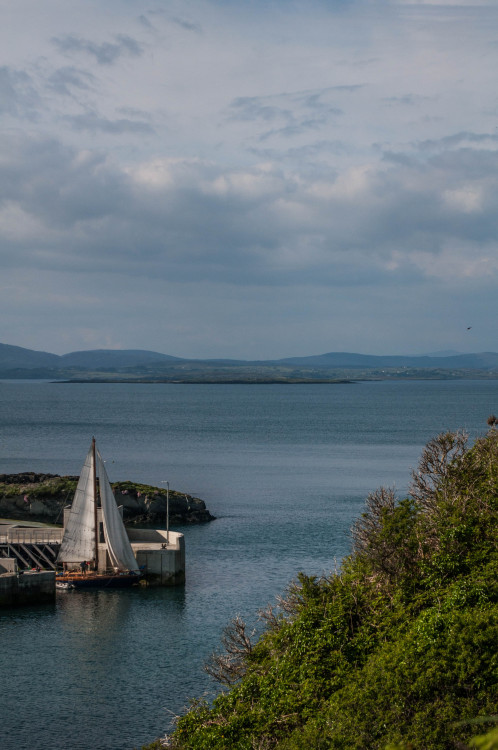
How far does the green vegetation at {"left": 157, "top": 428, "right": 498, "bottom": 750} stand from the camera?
21.4 m

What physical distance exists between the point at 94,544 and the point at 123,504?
24.6 m

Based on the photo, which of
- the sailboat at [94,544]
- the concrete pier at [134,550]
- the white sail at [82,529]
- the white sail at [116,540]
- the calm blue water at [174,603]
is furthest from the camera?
the white sail at [82,529]

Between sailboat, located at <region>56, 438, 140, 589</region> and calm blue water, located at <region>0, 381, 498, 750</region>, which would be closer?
calm blue water, located at <region>0, 381, 498, 750</region>

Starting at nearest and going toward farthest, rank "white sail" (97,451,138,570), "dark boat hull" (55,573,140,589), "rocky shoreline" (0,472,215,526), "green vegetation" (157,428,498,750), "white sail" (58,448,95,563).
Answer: "green vegetation" (157,428,498,750) < "dark boat hull" (55,573,140,589) < "white sail" (97,451,138,570) < "white sail" (58,448,95,563) < "rocky shoreline" (0,472,215,526)

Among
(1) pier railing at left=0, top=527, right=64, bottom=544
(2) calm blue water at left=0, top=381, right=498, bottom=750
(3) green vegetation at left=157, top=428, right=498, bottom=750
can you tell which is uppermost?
(3) green vegetation at left=157, top=428, right=498, bottom=750

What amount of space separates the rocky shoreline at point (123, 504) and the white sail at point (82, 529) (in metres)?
22.2

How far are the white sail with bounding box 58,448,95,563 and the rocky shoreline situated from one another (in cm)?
2218

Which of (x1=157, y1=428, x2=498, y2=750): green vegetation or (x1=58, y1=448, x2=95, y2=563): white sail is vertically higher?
(x1=157, y1=428, x2=498, y2=750): green vegetation

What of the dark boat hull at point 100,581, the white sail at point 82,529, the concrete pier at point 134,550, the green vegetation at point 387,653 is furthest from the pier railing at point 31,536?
the green vegetation at point 387,653

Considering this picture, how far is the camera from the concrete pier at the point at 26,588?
178ft

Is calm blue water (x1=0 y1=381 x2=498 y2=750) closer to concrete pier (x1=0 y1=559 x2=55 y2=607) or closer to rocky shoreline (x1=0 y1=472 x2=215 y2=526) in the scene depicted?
concrete pier (x1=0 y1=559 x2=55 y2=607)

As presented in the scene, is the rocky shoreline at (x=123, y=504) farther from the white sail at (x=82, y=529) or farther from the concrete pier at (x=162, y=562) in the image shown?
the concrete pier at (x=162, y=562)

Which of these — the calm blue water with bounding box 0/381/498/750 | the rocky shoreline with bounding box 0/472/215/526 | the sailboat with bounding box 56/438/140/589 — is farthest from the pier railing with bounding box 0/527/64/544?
the rocky shoreline with bounding box 0/472/215/526

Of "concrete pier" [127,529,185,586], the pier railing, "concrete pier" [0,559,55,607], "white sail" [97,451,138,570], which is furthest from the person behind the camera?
the pier railing
